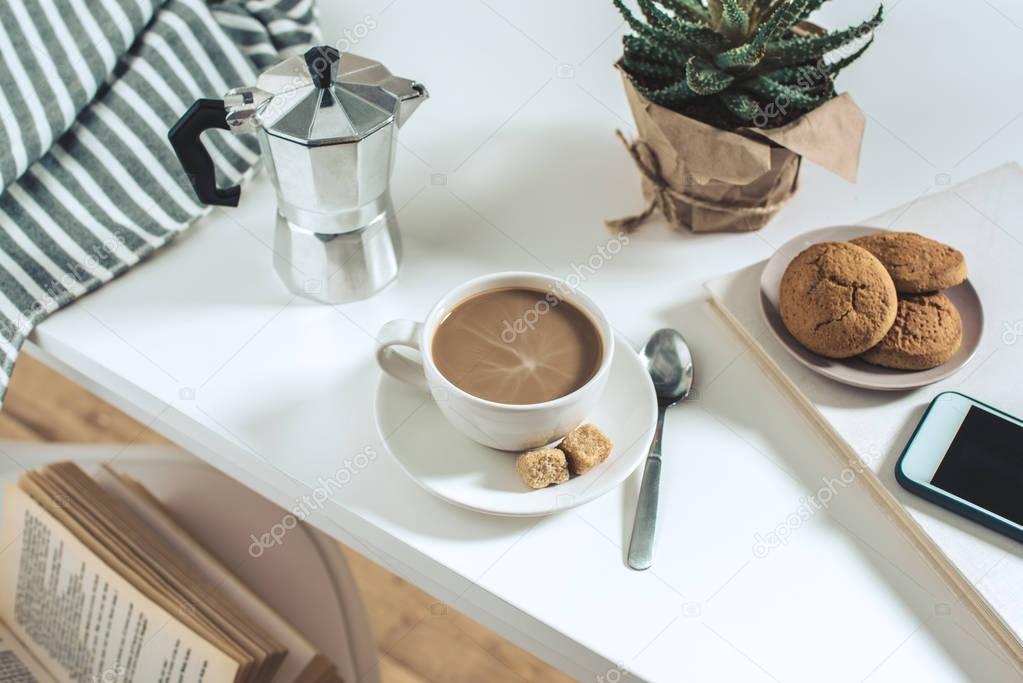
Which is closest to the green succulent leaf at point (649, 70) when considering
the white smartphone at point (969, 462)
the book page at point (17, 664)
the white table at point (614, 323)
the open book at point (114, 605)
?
the white table at point (614, 323)

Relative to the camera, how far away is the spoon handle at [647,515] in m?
0.63

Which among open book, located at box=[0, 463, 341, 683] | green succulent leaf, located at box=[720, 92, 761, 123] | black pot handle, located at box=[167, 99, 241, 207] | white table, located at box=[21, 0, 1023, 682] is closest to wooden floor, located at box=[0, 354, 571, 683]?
open book, located at box=[0, 463, 341, 683]

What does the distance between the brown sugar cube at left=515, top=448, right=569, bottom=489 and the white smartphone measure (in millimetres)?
236

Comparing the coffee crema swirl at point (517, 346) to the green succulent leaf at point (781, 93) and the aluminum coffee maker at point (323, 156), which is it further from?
the green succulent leaf at point (781, 93)

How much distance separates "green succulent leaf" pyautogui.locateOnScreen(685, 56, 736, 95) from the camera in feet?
2.35

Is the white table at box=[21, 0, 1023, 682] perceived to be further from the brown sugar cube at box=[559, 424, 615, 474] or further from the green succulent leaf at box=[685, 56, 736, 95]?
the green succulent leaf at box=[685, 56, 736, 95]

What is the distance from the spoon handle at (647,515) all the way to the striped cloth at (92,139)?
45 centimetres

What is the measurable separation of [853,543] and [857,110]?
0.35 meters

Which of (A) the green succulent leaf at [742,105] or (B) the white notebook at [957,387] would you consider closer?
(B) the white notebook at [957,387]

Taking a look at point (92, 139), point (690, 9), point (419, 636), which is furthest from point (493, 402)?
point (419, 636)

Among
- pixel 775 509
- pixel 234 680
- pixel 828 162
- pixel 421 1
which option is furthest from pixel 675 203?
pixel 234 680

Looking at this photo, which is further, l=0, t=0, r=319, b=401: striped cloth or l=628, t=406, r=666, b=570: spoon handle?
l=0, t=0, r=319, b=401: striped cloth

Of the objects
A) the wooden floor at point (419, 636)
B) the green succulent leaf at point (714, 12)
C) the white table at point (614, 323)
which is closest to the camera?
the white table at point (614, 323)

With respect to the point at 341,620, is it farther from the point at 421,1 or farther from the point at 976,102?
the point at 976,102
